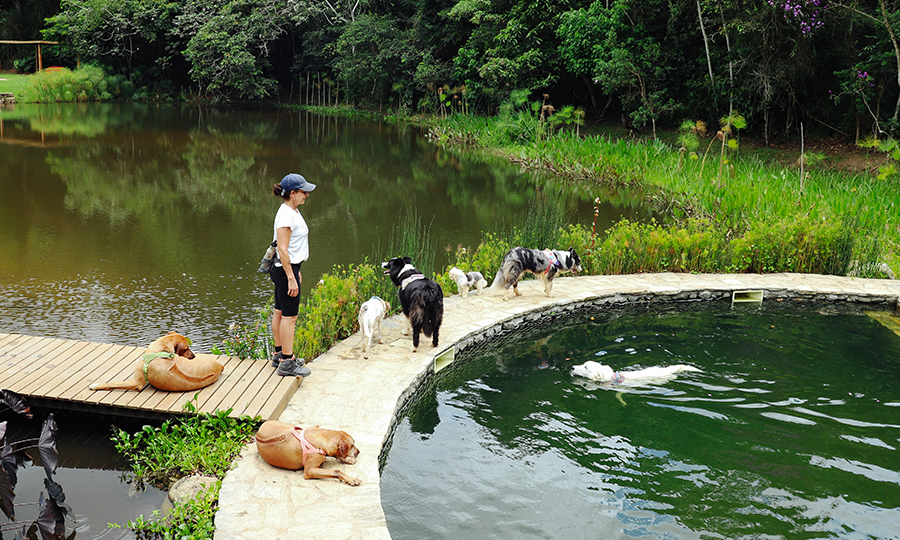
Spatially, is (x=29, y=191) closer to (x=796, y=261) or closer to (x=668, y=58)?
(x=796, y=261)

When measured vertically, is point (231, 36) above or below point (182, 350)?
above

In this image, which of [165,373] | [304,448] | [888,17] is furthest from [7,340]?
[888,17]

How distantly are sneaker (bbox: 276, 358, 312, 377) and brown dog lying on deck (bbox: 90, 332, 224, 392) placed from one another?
51 cm

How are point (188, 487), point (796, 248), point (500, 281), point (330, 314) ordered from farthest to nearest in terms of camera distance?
point (796, 248), point (500, 281), point (330, 314), point (188, 487)

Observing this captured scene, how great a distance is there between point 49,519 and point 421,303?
9.49ft

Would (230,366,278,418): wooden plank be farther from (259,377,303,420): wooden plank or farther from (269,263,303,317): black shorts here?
(269,263,303,317): black shorts

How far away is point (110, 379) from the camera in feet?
14.7

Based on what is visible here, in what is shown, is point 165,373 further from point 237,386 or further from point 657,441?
point 657,441

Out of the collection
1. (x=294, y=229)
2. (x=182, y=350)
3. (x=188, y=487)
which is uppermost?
(x=294, y=229)

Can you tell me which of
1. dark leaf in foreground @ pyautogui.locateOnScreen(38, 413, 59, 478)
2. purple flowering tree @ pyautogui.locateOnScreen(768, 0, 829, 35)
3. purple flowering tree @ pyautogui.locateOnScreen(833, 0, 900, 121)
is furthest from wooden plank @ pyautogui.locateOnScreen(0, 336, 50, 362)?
purple flowering tree @ pyautogui.locateOnScreen(833, 0, 900, 121)

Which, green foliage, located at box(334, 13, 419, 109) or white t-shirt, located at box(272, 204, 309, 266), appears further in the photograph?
green foliage, located at box(334, 13, 419, 109)

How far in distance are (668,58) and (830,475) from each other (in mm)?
17946

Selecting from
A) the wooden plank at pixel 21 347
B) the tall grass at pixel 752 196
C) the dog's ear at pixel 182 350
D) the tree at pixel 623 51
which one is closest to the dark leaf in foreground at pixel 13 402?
the dog's ear at pixel 182 350

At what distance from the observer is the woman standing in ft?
14.5
